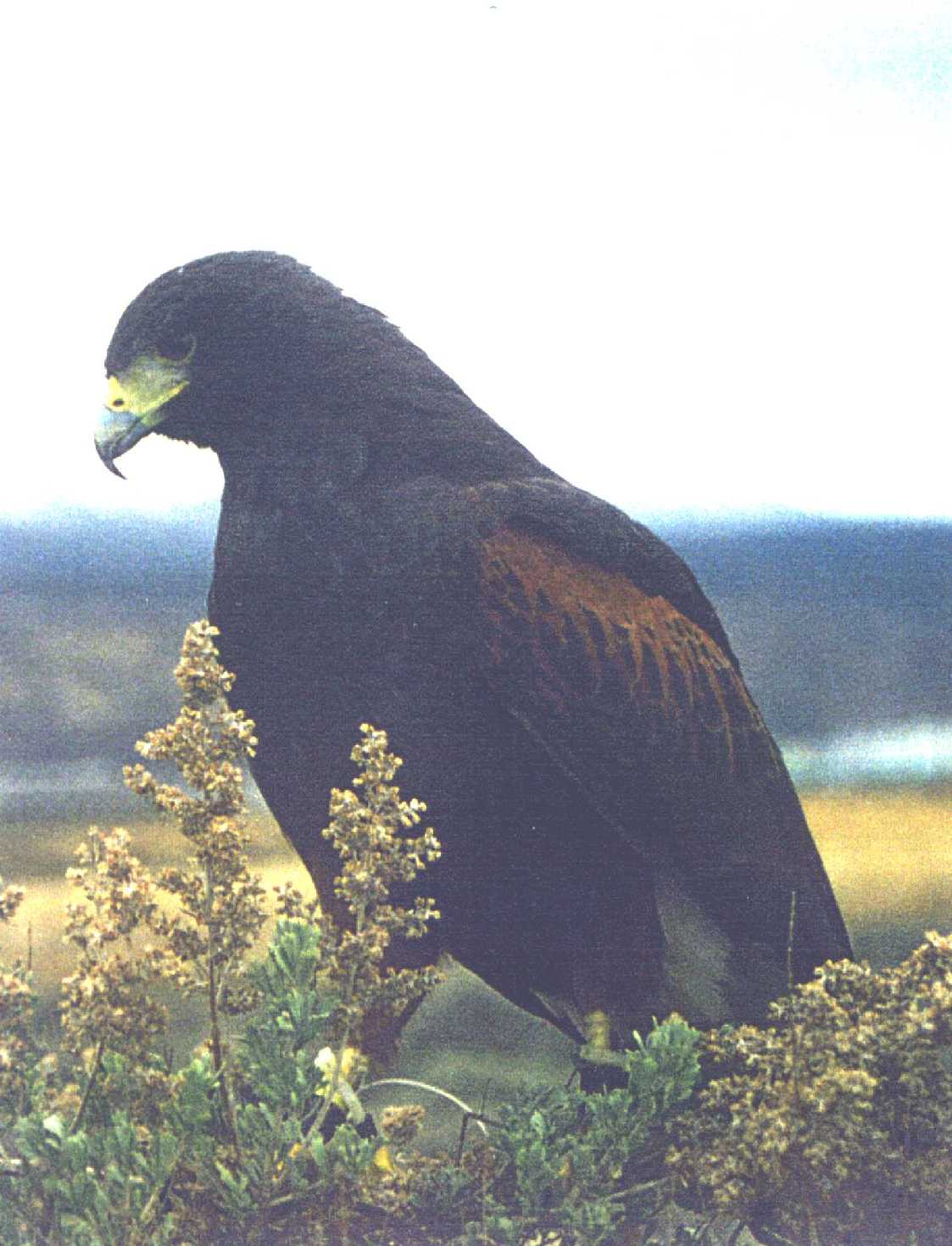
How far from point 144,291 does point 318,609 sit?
69 cm

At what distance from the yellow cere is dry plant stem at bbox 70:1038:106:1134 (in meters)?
1.12

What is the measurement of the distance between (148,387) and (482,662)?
814mm

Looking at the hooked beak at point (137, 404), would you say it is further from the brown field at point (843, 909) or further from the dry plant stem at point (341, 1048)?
the dry plant stem at point (341, 1048)

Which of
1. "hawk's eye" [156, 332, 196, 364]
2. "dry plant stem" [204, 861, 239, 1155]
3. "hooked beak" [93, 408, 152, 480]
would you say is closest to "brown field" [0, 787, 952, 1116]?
"dry plant stem" [204, 861, 239, 1155]

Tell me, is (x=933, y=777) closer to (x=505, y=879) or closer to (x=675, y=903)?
(x=675, y=903)

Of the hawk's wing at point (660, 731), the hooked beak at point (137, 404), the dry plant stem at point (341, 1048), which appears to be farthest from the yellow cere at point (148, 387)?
the dry plant stem at point (341, 1048)

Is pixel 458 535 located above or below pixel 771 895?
above

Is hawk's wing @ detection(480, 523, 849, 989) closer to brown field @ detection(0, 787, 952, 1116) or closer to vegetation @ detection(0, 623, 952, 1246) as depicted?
brown field @ detection(0, 787, 952, 1116)

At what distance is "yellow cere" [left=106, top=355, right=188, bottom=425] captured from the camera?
7.83ft

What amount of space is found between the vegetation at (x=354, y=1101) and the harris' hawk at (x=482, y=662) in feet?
0.38

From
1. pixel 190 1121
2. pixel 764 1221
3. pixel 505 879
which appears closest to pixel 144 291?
pixel 505 879

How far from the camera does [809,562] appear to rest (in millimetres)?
2467

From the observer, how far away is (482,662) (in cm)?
223

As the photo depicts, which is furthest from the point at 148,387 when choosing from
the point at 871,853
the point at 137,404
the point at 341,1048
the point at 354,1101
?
the point at 871,853
